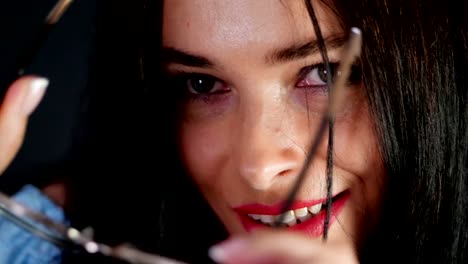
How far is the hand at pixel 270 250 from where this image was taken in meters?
0.39

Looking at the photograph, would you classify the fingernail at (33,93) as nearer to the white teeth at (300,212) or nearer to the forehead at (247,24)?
the forehead at (247,24)

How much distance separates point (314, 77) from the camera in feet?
2.20

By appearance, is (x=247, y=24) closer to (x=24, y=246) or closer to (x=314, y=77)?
(x=314, y=77)

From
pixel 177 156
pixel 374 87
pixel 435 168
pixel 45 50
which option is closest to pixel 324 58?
pixel 374 87

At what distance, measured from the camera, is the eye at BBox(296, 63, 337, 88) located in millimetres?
655

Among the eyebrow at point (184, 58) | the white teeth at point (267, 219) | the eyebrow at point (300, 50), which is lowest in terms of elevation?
the white teeth at point (267, 219)

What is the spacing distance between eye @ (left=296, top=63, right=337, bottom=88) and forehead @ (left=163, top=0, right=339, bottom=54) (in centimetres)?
6

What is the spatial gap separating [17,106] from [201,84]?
0.26 m

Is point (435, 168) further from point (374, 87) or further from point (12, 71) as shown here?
point (12, 71)

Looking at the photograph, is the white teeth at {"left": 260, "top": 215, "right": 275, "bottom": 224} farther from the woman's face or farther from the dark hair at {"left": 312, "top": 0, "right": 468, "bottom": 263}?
the dark hair at {"left": 312, "top": 0, "right": 468, "bottom": 263}

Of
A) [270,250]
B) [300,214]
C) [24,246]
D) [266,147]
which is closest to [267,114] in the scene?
[266,147]

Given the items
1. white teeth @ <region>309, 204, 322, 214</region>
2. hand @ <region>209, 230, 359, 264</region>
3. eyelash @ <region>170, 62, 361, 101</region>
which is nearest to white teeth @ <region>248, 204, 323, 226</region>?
white teeth @ <region>309, 204, 322, 214</region>

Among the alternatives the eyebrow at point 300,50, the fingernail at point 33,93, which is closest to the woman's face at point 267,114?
the eyebrow at point 300,50

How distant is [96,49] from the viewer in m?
0.85
